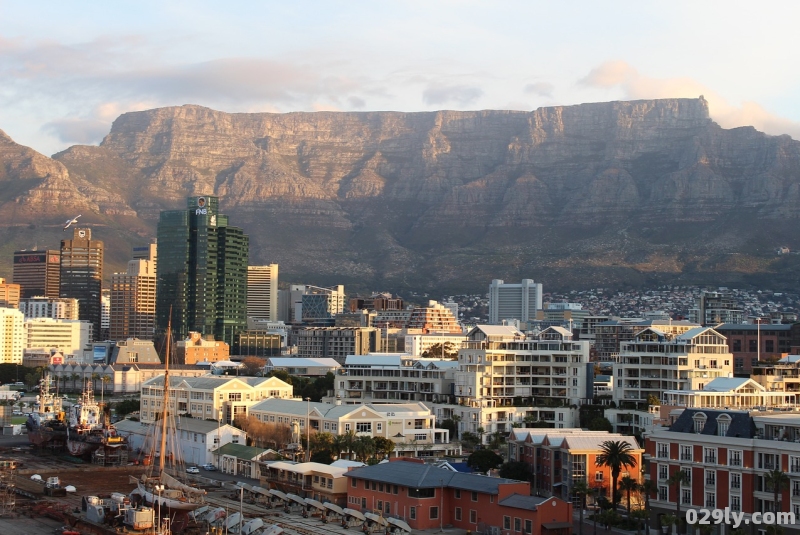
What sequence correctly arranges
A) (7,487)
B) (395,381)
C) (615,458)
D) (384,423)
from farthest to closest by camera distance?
(395,381), (384,423), (7,487), (615,458)

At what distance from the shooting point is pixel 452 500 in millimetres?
72000

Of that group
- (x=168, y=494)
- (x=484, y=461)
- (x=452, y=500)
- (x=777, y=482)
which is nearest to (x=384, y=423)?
(x=484, y=461)

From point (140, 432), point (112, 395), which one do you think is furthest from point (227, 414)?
point (112, 395)

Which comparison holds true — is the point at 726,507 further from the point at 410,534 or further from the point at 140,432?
the point at 140,432

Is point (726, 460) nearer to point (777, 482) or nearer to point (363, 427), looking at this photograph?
point (777, 482)

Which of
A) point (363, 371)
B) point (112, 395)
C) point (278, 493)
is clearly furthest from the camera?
point (112, 395)

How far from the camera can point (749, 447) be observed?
215ft

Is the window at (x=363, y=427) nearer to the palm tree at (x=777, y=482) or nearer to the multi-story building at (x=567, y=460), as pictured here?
the multi-story building at (x=567, y=460)

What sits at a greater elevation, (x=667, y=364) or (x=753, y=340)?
(x=753, y=340)

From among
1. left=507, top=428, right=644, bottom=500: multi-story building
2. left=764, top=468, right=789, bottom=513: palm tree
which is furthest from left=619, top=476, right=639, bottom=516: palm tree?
left=764, top=468, right=789, bottom=513: palm tree

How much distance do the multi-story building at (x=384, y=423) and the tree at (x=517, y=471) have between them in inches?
635

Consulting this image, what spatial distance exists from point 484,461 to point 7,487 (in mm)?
33564

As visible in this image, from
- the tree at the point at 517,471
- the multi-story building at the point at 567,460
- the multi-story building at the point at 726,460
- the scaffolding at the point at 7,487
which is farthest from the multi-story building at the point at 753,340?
the scaffolding at the point at 7,487

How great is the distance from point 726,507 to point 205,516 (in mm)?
30259
